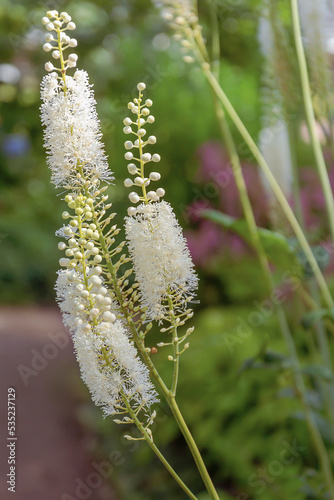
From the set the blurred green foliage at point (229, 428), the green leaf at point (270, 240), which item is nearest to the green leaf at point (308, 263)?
the green leaf at point (270, 240)

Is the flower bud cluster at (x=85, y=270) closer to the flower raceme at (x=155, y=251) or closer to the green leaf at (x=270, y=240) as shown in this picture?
the flower raceme at (x=155, y=251)

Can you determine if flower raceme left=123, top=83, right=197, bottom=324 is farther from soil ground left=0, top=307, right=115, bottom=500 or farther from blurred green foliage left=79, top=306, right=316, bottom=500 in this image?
soil ground left=0, top=307, right=115, bottom=500

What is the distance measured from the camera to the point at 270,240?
69 cm

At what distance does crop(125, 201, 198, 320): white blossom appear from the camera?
0.38 meters

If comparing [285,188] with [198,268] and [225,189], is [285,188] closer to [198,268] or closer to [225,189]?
[225,189]

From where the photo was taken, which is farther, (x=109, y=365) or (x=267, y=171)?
(x=267, y=171)

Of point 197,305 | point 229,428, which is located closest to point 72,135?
point 229,428

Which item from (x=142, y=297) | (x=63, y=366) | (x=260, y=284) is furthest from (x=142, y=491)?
(x=142, y=297)

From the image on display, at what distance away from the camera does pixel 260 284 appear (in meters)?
1.73

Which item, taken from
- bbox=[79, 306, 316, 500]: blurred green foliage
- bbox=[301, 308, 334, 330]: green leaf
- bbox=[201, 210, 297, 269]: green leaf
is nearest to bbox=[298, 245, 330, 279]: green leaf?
bbox=[201, 210, 297, 269]: green leaf

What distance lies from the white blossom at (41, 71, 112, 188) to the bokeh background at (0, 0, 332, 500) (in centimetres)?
45

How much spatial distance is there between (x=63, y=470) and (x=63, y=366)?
0.61 meters

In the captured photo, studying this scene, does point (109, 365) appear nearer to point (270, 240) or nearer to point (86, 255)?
point (86, 255)

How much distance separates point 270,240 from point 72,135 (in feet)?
1.21
